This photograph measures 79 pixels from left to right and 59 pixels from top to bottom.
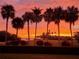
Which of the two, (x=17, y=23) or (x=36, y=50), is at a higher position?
(x=17, y=23)

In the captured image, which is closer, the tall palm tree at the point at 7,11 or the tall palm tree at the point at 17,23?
the tall palm tree at the point at 7,11

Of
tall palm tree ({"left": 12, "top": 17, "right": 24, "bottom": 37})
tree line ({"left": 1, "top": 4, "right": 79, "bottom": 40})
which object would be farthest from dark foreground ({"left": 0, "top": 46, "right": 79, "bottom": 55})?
tall palm tree ({"left": 12, "top": 17, "right": 24, "bottom": 37})

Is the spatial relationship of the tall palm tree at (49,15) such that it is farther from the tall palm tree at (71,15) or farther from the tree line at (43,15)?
the tall palm tree at (71,15)

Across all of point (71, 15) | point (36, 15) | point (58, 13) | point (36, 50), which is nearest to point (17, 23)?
point (36, 15)

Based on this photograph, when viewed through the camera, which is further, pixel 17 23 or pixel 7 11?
pixel 17 23

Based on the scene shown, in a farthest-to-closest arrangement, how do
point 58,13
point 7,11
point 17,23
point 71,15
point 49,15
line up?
1. point 17,23
2. point 49,15
3. point 58,13
4. point 71,15
5. point 7,11

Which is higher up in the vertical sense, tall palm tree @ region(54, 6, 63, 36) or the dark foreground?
tall palm tree @ region(54, 6, 63, 36)

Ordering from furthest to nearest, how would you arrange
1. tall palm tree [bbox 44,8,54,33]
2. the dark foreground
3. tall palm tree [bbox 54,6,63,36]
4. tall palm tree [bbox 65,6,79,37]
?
tall palm tree [bbox 44,8,54,33] → tall palm tree [bbox 54,6,63,36] → tall palm tree [bbox 65,6,79,37] → the dark foreground

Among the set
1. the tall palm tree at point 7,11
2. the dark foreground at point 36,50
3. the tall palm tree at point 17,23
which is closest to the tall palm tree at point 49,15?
the tall palm tree at point 17,23

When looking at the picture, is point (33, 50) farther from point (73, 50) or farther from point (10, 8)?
point (10, 8)

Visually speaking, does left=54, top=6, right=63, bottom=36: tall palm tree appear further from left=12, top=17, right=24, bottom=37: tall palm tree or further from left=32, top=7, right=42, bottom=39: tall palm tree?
left=12, top=17, right=24, bottom=37: tall palm tree

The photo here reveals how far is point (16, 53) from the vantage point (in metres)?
53.4

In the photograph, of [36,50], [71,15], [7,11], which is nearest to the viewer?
[36,50]

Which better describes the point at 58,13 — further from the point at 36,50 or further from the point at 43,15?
the point at 36,50
